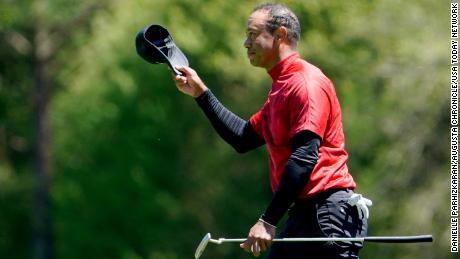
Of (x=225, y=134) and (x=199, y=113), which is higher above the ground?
(x=225, y=134)

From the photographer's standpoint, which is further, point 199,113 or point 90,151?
point 90,151

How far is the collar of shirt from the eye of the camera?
24.6 ft

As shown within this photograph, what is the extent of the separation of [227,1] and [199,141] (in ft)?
10.1

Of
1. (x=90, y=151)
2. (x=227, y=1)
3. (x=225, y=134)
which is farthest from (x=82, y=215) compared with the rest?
(x=225, y=134)

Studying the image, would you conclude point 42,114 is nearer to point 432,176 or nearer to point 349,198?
point 432,176

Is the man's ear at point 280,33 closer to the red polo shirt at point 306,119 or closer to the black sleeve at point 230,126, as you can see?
the red polo shirt at point 306,119

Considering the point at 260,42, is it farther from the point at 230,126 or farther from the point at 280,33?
the point at 230,126

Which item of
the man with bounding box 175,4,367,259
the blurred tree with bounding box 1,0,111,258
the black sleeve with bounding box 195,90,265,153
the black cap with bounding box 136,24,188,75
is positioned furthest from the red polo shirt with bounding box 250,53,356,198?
the blurred tree with bounding box 1,0,111,258

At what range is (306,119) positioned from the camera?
23.5 ft

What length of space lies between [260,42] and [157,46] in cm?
88

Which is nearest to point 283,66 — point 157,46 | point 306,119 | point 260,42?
point 260,42

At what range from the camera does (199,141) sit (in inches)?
1156

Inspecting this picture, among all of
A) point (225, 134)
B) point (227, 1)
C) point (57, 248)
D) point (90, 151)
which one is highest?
point (225, 134)

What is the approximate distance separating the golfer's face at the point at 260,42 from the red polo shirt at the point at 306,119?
0.07 m
